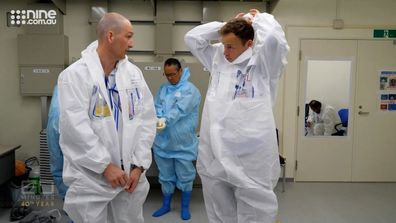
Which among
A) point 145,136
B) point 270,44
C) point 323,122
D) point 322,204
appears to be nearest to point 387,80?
point 323,122

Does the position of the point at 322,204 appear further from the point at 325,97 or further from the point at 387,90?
the point at 387,90

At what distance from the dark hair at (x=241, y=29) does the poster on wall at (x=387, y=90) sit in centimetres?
320

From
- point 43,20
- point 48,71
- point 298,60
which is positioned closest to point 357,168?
point 298,60

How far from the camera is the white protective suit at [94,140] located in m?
1.31

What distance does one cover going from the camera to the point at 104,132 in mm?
1356

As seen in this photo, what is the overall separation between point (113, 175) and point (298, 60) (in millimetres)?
3171

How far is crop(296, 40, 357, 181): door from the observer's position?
12.8 ft

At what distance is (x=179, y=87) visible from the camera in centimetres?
287

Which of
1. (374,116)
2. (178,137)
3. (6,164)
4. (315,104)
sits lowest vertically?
(6,164)

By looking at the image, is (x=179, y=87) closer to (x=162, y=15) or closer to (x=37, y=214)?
(x=162, y=15)

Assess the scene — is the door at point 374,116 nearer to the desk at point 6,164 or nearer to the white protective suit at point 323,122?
the white protective suit at point 323,122

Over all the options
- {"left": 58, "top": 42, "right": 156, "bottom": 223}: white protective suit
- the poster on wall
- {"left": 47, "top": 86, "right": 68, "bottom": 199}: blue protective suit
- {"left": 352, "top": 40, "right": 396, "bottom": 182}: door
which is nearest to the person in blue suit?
{"left": 47, "top": 86, "right": 68, "bottom": 199}: blue protective suit

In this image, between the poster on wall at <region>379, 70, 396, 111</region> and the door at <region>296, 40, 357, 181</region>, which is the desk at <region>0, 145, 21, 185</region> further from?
the poster on wall at <region>379, 70, 396, 111</region>

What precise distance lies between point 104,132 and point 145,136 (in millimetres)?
225
